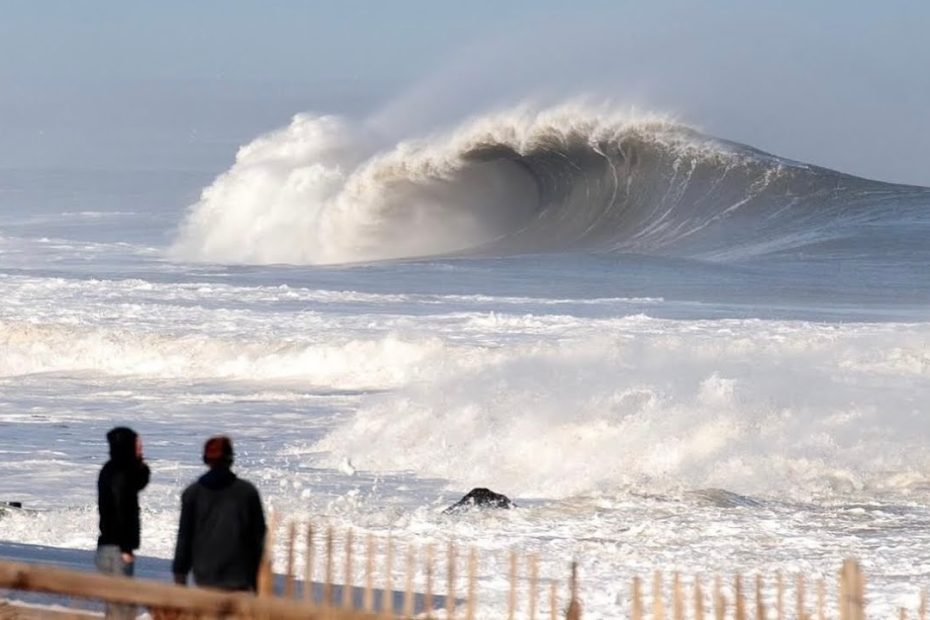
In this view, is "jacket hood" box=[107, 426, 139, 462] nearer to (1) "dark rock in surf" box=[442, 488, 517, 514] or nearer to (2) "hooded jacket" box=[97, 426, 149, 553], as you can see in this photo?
(2) "hooded jacket" box=[97, 426, 149, 553]

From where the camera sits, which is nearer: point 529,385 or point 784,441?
point 784,441

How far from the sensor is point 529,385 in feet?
56.4

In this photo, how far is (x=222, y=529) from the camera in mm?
6027

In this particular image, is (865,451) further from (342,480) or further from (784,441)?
(342,480)

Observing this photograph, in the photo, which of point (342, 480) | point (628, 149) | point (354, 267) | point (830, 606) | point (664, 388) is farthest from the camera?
point (628, 149)

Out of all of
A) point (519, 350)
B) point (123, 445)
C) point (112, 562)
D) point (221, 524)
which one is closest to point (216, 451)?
point (221, 524)

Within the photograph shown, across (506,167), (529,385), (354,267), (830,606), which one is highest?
(506,167)

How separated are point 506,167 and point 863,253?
10.2 meters

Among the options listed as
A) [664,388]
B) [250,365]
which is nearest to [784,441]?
[664,388]

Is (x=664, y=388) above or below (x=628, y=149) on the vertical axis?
below

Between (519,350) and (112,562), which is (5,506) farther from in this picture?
(519,350)

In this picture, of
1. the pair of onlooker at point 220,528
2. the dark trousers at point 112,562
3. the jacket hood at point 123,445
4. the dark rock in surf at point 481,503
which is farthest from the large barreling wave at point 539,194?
the pair of onlooker at point 220,528

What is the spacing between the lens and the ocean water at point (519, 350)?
12.0m

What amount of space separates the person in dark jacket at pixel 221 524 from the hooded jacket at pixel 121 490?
23.7 inches
